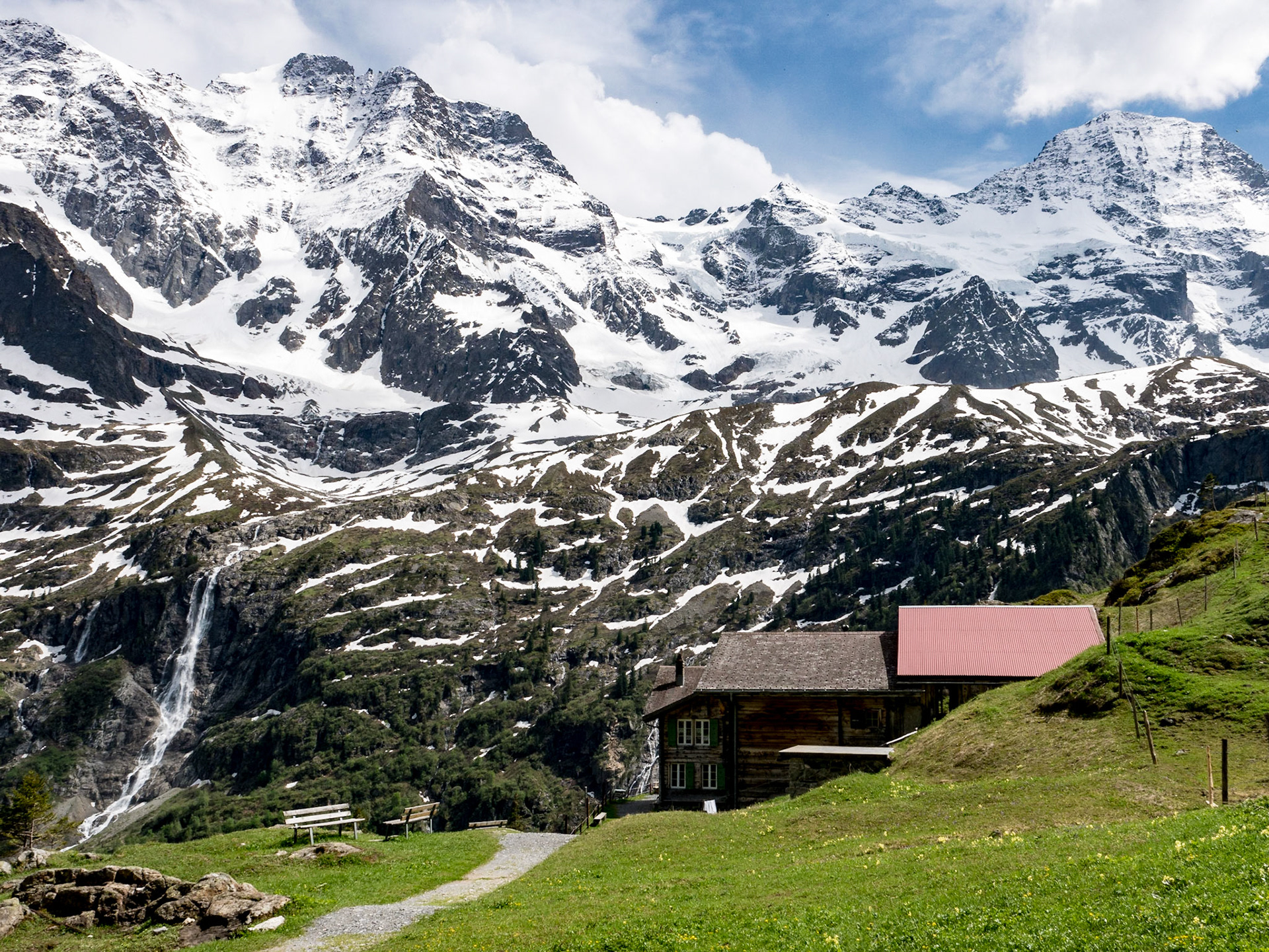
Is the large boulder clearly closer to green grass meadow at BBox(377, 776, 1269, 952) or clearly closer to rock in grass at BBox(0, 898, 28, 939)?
rock in grass at BBox(0, 898, 28, 939)

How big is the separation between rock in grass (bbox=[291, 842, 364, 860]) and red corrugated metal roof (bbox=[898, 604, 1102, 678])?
3022 cm

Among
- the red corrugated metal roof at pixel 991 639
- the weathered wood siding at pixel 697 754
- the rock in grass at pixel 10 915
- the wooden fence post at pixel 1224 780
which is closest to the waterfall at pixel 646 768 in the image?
the weathered wood siding at pixel 697 754

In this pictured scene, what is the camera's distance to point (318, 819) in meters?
40.1

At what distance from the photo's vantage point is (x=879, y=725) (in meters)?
55.2

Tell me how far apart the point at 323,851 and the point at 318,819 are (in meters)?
4.69

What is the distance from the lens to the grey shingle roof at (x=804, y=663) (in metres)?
56.0

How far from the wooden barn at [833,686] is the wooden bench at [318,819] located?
21341mm

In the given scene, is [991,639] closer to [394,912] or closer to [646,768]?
[394,912]

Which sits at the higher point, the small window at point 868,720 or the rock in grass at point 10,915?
the small window at point 868,720

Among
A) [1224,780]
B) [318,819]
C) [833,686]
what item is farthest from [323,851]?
[833,686]

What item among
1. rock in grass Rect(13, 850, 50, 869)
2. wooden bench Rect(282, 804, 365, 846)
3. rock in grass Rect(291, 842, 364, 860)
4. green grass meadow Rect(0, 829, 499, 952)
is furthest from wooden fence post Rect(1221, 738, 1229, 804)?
rock in grass Rect(13, 850, 50, 869)

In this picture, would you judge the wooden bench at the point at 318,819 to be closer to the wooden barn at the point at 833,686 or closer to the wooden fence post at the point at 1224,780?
the wooden barn at the point at 833,686

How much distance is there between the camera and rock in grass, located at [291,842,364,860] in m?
35.2

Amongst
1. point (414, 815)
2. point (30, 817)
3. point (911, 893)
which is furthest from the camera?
point (30, 817)
